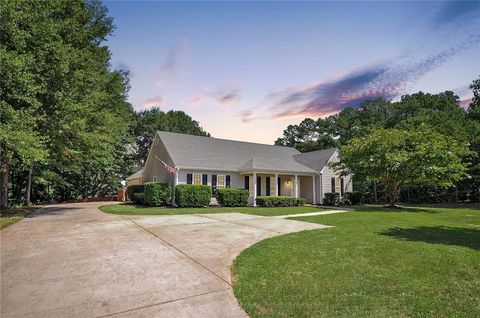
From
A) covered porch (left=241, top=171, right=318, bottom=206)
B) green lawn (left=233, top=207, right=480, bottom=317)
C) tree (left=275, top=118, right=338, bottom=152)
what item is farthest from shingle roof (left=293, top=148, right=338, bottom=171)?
tree (left=275, top=118, right=338, bottom=152)

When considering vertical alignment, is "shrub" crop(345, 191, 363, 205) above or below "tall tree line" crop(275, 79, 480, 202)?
below

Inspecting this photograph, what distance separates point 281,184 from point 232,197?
732 centimetres

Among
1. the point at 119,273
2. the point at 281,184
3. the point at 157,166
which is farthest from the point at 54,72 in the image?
the point at 281,184

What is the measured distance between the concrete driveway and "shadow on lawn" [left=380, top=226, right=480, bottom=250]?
3.92 meters

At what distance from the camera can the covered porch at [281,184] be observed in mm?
23906

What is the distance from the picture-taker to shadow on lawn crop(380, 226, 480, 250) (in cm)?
743

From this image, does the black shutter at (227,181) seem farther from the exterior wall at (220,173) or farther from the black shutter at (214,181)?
the black shutter at (214,181)

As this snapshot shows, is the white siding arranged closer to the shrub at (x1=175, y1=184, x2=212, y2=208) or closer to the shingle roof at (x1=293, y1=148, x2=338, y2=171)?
the shingle roof at (x1=293, y1=148, x2=338, y2=171)

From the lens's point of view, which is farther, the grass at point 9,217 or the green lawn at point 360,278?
the grass at point 9,217

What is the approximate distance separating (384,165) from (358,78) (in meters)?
5.99

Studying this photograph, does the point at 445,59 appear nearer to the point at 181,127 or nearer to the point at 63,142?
the point at 63,142

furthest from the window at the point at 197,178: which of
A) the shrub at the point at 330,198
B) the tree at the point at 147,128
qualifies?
the tree at the point at 147,128

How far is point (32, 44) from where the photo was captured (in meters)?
13.8

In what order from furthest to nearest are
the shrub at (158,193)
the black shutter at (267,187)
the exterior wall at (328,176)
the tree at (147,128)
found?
1. the tree at (147,128)
2. the exterior wall at (328,176)
3. the black shutter at (267,187)
4. the shrub at (158,193)
